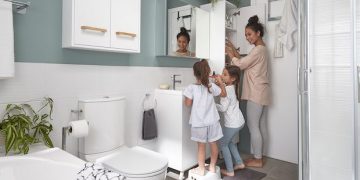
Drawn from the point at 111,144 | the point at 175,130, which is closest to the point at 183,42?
the point at 175,130

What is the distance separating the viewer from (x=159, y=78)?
2672 mm

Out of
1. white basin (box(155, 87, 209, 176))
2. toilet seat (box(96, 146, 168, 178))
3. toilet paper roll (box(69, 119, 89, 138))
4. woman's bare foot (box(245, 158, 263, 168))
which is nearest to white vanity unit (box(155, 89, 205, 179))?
white basin (box(155, 87, 209, 176))

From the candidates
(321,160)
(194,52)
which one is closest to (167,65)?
(194,52)

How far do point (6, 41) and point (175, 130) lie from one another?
156 cm

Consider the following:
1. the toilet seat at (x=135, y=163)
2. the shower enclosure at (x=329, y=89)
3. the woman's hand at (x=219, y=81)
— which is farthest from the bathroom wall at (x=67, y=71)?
the shower enclosure at (x=329, y=89)

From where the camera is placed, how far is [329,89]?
1680mm

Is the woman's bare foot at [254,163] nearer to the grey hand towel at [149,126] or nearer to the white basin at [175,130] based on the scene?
the white basin at [175,130]

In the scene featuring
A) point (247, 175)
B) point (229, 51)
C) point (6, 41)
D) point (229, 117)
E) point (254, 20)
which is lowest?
point (247, 175)

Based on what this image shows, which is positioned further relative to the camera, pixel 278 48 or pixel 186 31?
pixel 278 48

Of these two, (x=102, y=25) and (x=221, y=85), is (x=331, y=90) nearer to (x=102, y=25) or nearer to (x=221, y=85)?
(x=221, y=85)

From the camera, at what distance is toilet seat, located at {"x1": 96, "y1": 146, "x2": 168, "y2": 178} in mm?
1604

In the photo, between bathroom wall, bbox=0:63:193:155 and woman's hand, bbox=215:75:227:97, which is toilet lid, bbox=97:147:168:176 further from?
woman's hand, bbox=215:75:227:97

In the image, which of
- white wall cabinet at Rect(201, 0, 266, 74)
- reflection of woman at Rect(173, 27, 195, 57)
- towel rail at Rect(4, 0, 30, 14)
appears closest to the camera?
towel rail at Rect(4, 0, 30, 14)

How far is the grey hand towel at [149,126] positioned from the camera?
244 centimetres
